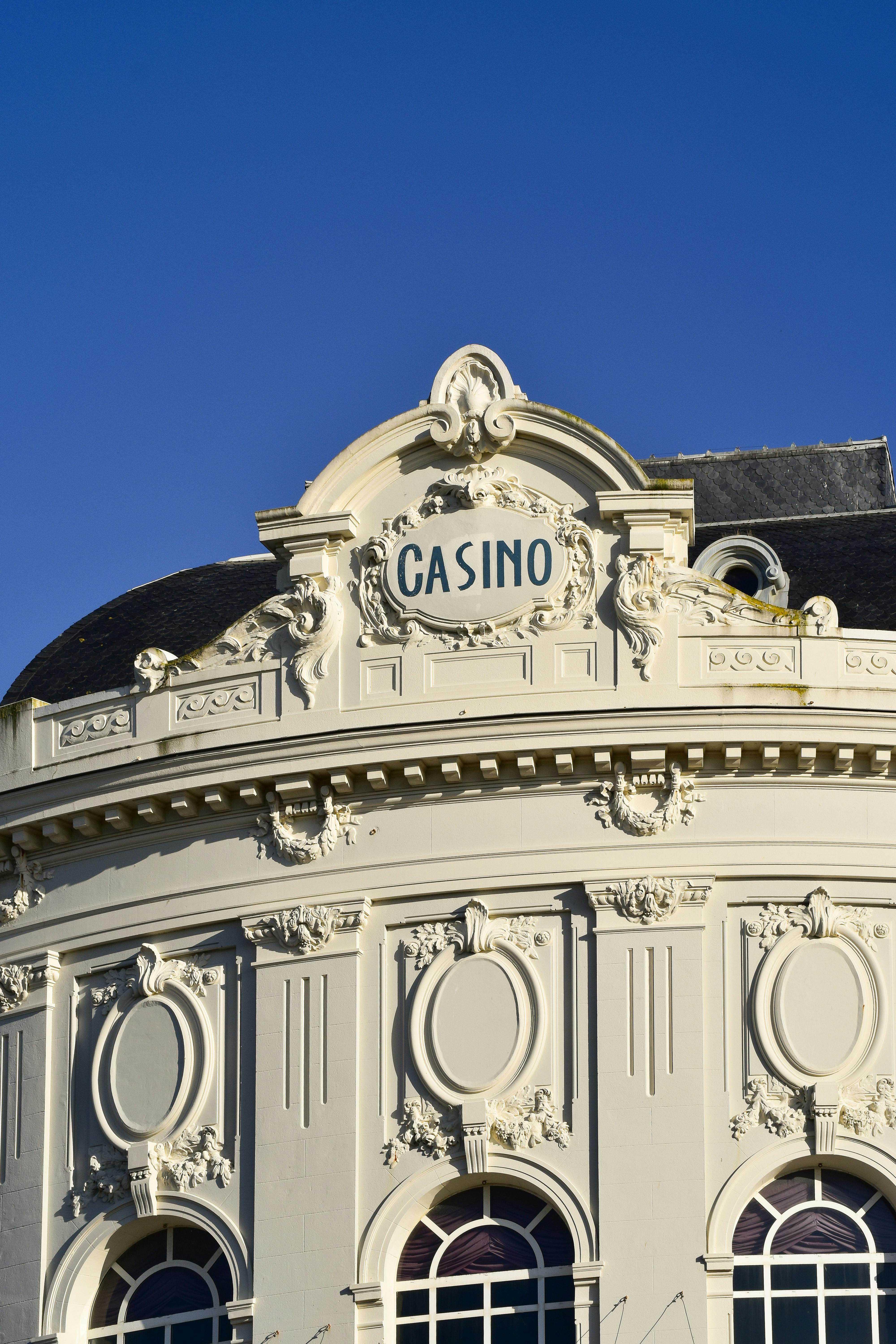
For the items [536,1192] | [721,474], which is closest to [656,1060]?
[536,1192]

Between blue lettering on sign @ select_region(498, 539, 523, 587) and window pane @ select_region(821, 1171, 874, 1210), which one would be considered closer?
window pane @ select_region(821, 1171, 874, 1210)

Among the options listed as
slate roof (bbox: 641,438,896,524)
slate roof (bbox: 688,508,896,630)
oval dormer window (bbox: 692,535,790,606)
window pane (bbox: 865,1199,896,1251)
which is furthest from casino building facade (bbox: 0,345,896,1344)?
slate roof (bbox: 641,438,896,524)

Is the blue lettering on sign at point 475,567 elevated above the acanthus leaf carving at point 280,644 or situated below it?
above

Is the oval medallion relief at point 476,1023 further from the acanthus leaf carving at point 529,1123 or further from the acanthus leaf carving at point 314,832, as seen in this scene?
the acanthus leaf carving at point 314,832

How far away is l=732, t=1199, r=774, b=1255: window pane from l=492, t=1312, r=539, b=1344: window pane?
2364mm

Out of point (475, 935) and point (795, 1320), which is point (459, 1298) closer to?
point (795, 1320)

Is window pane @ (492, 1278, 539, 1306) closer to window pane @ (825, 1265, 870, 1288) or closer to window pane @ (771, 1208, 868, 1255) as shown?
window pane @ (771, 1208, 868, 1255)

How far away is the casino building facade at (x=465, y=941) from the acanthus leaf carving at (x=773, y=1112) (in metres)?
0.04

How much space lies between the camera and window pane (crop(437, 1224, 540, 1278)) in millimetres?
33031

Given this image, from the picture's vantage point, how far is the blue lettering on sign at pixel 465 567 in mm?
35031

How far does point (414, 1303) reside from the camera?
3303cm

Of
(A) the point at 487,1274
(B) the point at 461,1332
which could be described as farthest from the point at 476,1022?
(B) the point at 461,1332

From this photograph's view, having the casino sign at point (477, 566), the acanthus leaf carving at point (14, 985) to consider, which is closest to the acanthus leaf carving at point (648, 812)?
the casino sign at point (477, 566)

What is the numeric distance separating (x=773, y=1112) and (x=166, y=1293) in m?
7.43
